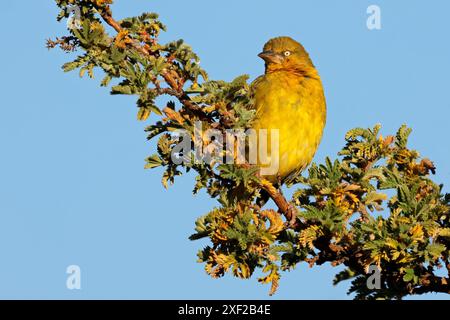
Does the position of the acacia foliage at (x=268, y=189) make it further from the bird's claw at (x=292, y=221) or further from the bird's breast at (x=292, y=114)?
the bird's breast at (x=292, y=114)

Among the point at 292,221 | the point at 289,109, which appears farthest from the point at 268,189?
the point at 289,109

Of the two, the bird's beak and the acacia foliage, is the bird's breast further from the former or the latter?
the acacia foliage

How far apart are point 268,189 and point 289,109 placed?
2148 mm

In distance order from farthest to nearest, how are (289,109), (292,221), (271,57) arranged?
(271,57) → (289,109) → (292,221)

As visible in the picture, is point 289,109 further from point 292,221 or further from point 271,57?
point 292,221

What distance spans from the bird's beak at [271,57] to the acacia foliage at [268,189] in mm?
2862

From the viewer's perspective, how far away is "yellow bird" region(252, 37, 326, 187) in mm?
7012

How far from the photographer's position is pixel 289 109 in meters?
7.11

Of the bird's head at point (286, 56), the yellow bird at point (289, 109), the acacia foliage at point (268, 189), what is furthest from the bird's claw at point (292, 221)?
the bird's head at point (286, 56)

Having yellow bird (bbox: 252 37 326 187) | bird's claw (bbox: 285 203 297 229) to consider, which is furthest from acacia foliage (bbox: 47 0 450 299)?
yellow bird (bbox: 252 37 326 187)

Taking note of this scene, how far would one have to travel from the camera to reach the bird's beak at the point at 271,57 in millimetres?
7896
